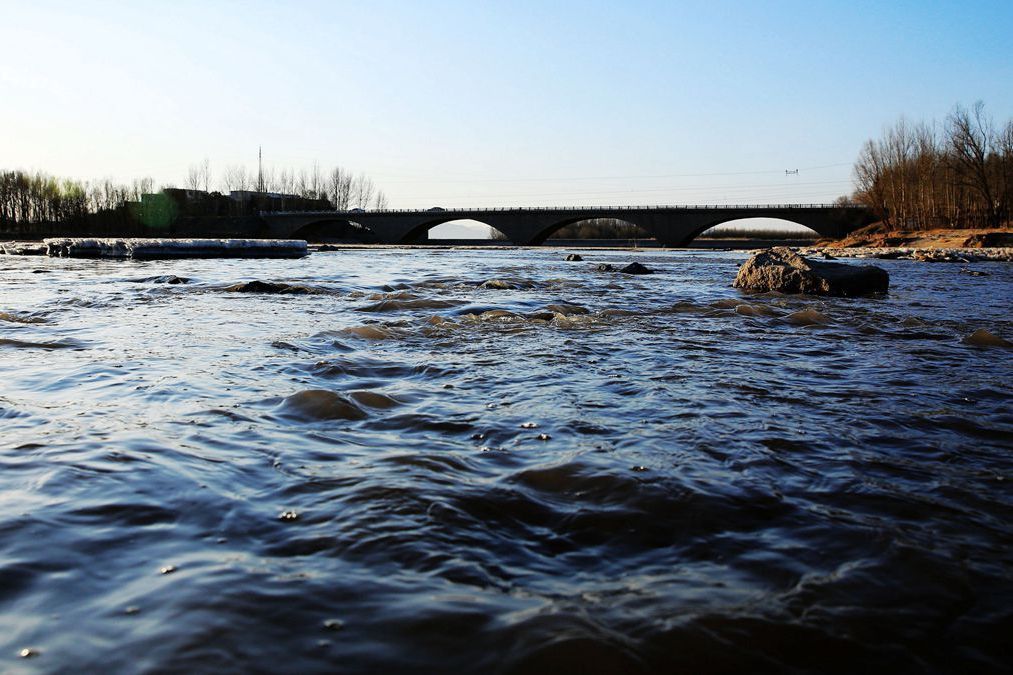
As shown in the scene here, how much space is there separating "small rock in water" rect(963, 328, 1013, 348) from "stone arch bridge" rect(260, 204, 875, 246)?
72226mm

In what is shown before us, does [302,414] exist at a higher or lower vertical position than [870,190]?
lower

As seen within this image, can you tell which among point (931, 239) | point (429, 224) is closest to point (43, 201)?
point (429, 224)

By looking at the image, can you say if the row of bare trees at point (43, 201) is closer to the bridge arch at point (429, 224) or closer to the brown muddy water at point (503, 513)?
the bridge arch at point (429, 224)

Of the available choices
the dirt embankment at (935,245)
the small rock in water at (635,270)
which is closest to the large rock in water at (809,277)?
the small rock in water at (635,270)

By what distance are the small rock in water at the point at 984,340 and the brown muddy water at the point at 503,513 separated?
5.30ft

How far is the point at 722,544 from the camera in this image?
267 cm

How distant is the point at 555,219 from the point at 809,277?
72.2m

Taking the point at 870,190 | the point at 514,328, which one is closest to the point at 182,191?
the point at 870,190

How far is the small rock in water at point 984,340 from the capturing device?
7.90 metres

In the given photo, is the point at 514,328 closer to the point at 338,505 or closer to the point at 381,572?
the point at 338,505

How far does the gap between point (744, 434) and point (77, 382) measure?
182 inches

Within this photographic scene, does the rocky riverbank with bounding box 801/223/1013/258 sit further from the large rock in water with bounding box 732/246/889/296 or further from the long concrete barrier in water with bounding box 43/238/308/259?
the long concrete barrier in water with bounding box 43/238/308/259

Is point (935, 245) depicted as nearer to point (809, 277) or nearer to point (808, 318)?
point (809, 277)

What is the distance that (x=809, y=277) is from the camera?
1467 centimetres
